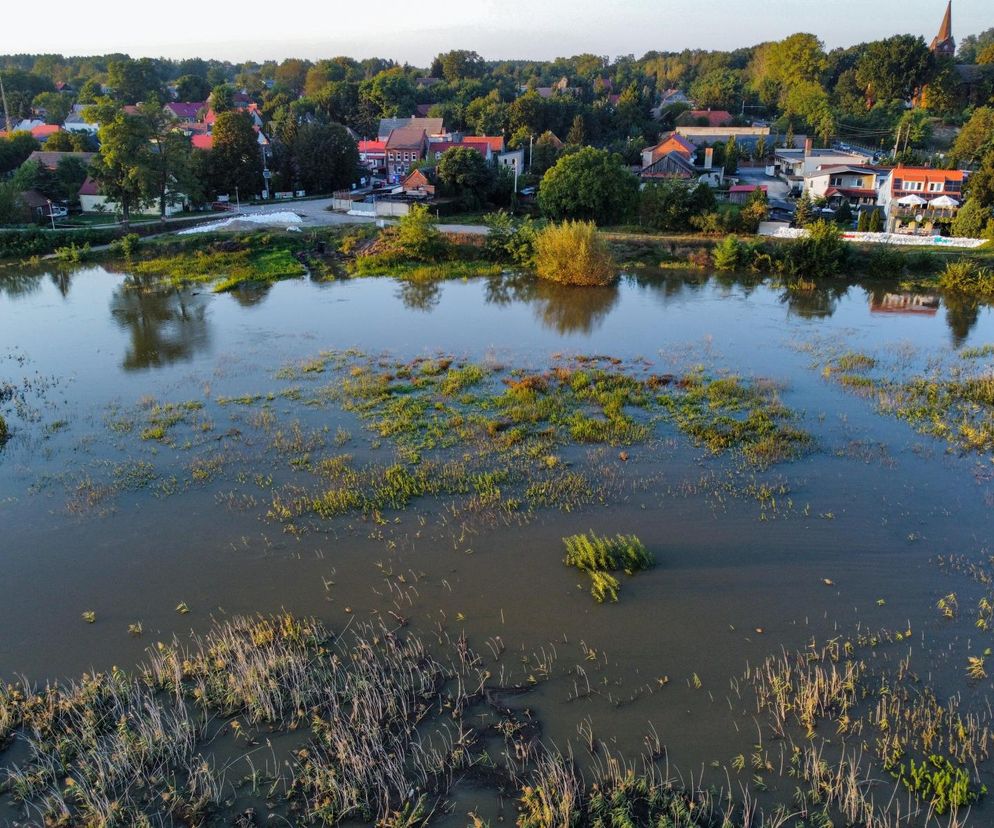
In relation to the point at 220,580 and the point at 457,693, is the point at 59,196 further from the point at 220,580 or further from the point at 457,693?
the point at 457,693

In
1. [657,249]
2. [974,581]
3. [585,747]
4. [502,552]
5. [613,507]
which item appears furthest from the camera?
[657,249]

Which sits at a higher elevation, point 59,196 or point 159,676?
point 59,196

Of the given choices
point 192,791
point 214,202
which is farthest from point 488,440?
point 214,202

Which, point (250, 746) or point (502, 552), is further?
point (502, 552)

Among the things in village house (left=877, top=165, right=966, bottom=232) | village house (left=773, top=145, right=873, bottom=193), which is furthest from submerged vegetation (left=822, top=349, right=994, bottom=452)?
village house (left=773, top=145, right=873, bottom=193)

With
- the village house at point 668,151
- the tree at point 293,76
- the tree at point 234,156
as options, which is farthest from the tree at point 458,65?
the tree at point 234,156

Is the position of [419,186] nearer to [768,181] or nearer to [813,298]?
[813,298]
